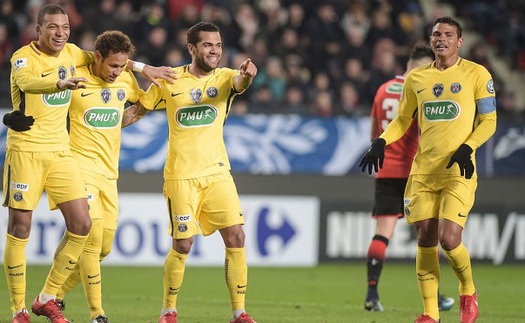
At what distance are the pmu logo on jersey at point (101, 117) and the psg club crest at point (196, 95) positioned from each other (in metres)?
0.69

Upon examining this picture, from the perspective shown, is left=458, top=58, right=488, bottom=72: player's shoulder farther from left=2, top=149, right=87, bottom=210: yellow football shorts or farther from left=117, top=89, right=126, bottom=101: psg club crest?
left=2, top=149, right=87, bottom=210: yellow football shorts

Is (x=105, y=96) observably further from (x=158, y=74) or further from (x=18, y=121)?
(x=18, y=121)

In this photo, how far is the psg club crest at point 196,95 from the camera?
831 cm

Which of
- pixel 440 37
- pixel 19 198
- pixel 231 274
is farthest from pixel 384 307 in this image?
pixel 19 198

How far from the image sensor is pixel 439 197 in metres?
8.20

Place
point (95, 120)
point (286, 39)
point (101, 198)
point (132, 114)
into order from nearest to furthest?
1. point (95, 120)
2. point (101, 198)
3. point (132, 114)
4. point (286, 39)

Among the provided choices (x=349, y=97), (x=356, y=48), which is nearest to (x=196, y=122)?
(x=349, y=97)

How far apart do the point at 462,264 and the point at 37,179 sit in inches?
128

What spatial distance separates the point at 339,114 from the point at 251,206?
1820 mm

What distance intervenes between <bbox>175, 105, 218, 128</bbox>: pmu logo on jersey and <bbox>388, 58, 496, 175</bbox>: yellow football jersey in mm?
1652

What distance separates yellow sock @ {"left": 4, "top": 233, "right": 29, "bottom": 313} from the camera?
807 cm

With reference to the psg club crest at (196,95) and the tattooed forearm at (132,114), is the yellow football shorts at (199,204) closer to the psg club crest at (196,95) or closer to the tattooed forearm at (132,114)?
the psg club crest at (196,95)

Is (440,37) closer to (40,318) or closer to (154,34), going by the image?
(40,318)

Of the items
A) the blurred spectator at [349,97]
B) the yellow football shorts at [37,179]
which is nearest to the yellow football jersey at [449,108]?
the yellow football shorts at [37,179]
